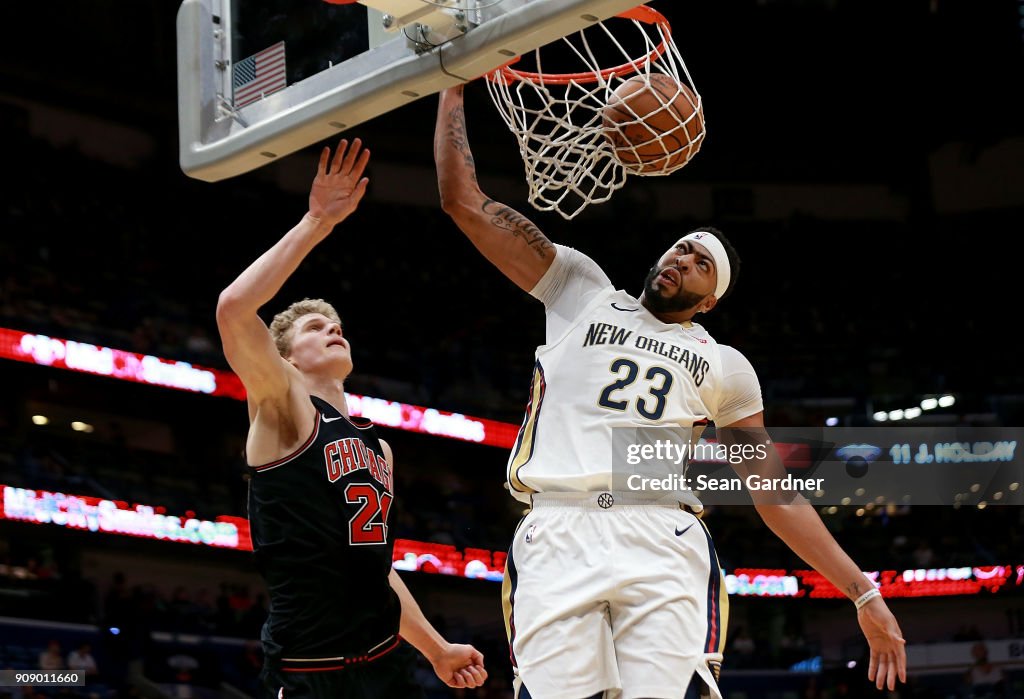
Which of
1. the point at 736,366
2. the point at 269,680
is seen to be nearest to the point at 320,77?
the point at 736,366

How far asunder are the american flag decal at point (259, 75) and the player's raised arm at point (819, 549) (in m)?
1.68

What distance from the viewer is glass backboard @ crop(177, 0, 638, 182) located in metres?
3.04

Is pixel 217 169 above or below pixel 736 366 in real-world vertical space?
above

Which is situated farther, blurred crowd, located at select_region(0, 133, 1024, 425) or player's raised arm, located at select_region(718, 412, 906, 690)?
blurred crowd, located at select_region(0, 133, 1024, 425)

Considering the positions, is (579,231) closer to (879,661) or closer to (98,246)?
(98,246)

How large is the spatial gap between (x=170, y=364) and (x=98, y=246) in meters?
2.38

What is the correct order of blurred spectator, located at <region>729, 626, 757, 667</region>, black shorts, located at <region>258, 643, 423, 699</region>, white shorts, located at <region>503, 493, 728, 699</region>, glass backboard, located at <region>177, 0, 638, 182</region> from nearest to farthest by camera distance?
glass backboard, located at <region>177, 0, 638, 182</region> < white shorts, located at <region>503, 493, 728, 699</region> < black shorts, located at <region>258, 643, 423, 699</region> < blurred spectator, located at <region>729, 626, 757, 667</region>

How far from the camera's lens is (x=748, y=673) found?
45.8 feet

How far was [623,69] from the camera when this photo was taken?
4.09 m

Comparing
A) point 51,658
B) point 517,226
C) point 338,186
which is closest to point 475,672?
point 517,226

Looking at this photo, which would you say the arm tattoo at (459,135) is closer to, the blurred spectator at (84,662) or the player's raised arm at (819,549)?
the player's raised arm at (819,549)

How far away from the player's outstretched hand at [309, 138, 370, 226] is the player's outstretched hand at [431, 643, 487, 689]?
1468 millimetres

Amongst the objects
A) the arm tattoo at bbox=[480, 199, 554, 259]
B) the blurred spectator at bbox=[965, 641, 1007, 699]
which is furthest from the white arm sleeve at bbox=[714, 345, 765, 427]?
the blurred spectator at bbox=[965, 641, 1007, 699]

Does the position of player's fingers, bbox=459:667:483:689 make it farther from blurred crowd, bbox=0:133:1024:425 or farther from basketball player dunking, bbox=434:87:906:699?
blurred crowd, bbox=0:133:1024:425
